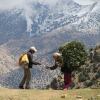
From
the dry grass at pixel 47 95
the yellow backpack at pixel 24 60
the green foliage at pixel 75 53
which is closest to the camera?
the dry grass at pixel 47 95

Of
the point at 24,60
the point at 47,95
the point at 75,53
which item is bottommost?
the point at 47,95

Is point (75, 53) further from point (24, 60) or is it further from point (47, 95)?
point (47, 95)

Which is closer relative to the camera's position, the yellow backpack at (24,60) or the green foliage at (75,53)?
the yellow backpack at (24,60)

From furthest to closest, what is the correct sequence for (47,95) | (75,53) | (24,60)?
1. (75,53)
2. (24,60)
3. (47,95)

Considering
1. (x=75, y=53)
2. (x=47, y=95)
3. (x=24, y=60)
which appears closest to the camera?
(x=47, y=95)

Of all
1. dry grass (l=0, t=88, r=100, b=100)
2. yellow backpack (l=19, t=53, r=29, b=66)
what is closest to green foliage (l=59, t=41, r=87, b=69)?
yellow backpack (l=19, t=53, r=29, b=66)

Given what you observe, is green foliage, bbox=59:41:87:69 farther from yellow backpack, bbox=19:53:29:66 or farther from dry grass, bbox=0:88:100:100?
dry grass, bbox=0:88:100:100

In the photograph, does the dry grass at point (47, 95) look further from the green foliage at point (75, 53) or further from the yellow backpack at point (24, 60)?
the green foliage at point (75, 53)

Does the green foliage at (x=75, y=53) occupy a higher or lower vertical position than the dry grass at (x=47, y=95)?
higher

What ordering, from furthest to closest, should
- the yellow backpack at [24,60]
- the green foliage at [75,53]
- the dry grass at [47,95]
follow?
the green foliage at [75,53] → the yellow backpack at [24,60] → the dry grass at [47,95]

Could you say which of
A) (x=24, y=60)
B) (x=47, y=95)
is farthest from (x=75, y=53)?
(x=47, y=95)

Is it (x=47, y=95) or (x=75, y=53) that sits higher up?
(x=75, y=53)

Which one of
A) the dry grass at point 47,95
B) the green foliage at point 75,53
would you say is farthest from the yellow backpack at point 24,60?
the green foliage at point 75,53

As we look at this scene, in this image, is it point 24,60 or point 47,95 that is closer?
point 47,95
